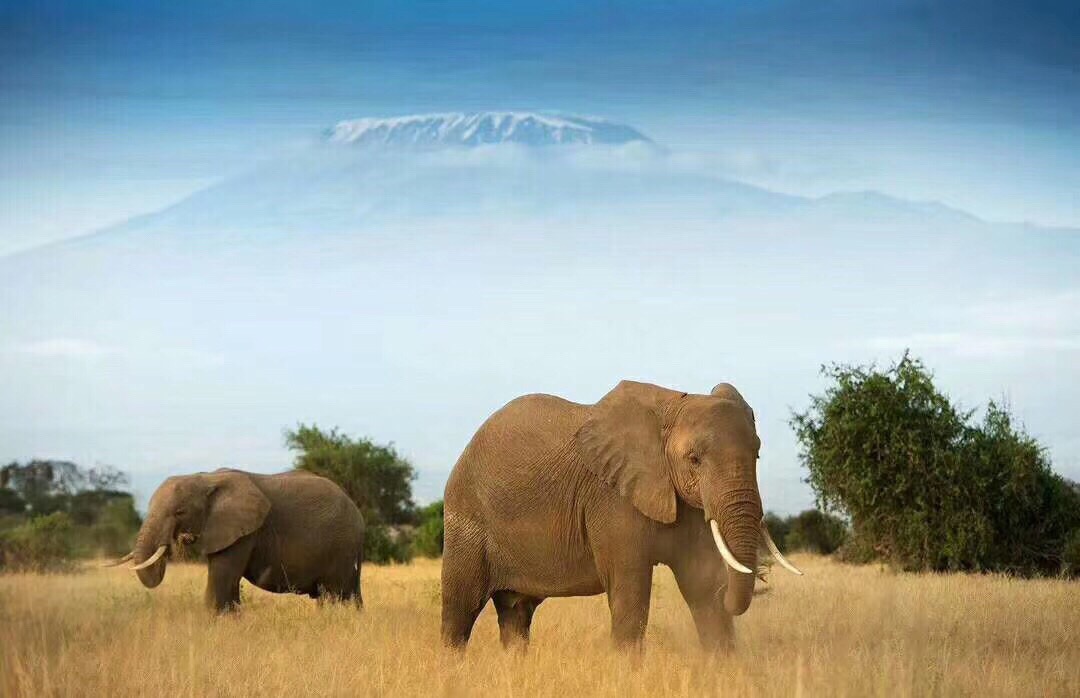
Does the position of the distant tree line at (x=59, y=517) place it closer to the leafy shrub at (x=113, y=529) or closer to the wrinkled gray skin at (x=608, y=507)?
the leafy shrub at (x=113, y=529)

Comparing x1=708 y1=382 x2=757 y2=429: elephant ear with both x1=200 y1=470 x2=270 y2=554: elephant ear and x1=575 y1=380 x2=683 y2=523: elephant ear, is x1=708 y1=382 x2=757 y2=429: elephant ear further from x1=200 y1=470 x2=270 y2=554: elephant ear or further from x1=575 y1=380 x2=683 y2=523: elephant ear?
x1=200 y1=470 x2=270 y2=554: elephant ear

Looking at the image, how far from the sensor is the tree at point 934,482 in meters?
29.0

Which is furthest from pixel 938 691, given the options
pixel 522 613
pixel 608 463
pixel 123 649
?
pixel 123 649

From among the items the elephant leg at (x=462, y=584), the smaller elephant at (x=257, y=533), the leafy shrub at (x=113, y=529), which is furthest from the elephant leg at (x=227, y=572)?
the leafy shrub at (x=113, y=529)

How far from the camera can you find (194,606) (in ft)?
62.8

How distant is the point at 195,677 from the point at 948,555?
21.5 meters

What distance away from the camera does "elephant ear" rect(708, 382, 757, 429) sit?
457 inches

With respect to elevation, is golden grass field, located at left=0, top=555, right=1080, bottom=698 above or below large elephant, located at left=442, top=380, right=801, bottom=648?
below

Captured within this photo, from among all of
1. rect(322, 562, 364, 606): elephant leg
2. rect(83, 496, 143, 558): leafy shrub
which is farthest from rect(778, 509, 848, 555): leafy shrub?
rect(322, 562, 364, 606): elephant leg

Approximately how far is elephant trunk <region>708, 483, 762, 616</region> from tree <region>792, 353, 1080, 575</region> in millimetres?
18977

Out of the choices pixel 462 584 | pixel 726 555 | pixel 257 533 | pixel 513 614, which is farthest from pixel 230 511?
pixel 726 555

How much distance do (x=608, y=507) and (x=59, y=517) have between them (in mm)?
22827

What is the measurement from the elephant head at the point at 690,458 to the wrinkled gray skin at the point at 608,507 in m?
0.01

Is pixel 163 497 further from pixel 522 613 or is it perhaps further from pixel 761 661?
pixel 761 661
